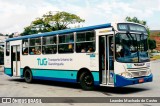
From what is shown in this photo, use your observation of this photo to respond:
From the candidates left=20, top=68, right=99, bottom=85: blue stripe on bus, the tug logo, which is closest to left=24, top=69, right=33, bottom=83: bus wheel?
left=20, top=68, right=99, bottom=85: blue stripe on bus

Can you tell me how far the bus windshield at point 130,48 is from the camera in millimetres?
12727

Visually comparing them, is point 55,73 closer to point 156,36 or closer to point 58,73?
point 58,73

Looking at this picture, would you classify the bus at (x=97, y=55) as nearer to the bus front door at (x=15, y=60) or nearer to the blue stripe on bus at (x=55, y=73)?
the blue stripe on bus at (x=55, y=73)

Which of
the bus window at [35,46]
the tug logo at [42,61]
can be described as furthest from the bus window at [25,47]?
the tug logo at [42,61]

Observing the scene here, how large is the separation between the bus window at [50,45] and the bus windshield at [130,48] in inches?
176

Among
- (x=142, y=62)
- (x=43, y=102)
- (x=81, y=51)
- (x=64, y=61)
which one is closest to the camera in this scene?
(x=43, y=102)

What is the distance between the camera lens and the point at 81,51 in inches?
573

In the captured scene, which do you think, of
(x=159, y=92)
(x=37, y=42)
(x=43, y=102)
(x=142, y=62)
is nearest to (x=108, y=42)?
(x=142, y=62)

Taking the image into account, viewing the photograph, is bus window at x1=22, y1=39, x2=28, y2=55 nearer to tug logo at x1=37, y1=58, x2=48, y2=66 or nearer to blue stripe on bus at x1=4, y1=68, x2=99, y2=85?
blue stripe on bus at x1=4, y1=68, x2=99, y2=85

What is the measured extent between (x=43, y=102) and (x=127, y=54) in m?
3.96

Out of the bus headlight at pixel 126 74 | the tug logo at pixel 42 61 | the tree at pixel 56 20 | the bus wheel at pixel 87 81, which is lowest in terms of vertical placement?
the bus wheel at pixel 87 81

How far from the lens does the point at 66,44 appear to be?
15477 millimetres

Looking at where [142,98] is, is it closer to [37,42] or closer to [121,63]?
[121,63]

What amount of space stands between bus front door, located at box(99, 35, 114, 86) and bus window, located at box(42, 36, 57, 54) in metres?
3.57
